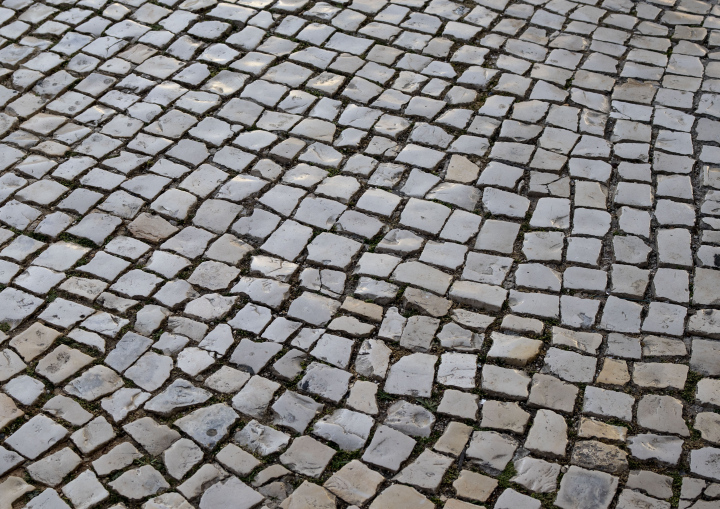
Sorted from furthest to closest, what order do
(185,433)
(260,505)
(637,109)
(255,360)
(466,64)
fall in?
(466,64) → (637,109) → (255,360) → (185,433) → (260,505)

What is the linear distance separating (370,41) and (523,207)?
2.00 meters

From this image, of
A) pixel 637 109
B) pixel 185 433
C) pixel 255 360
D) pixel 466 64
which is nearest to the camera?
pixel 185 433

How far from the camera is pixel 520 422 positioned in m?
3.39

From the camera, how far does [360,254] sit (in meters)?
4.16

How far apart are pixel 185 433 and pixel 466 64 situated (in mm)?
3398

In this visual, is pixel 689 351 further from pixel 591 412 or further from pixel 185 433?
pixel 185 433

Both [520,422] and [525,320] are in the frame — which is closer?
[520,422]

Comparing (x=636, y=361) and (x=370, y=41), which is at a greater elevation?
(x=370, y=41)

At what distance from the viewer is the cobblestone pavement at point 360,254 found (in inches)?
128

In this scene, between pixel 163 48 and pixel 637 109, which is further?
pixel 163 48

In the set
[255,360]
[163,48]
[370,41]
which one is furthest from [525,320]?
[163,48]

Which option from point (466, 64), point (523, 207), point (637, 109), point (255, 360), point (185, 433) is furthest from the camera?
point (466, 64)

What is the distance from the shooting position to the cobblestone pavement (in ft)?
10.7

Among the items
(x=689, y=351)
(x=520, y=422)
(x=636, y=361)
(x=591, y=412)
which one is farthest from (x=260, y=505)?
(x=689, y=351)
